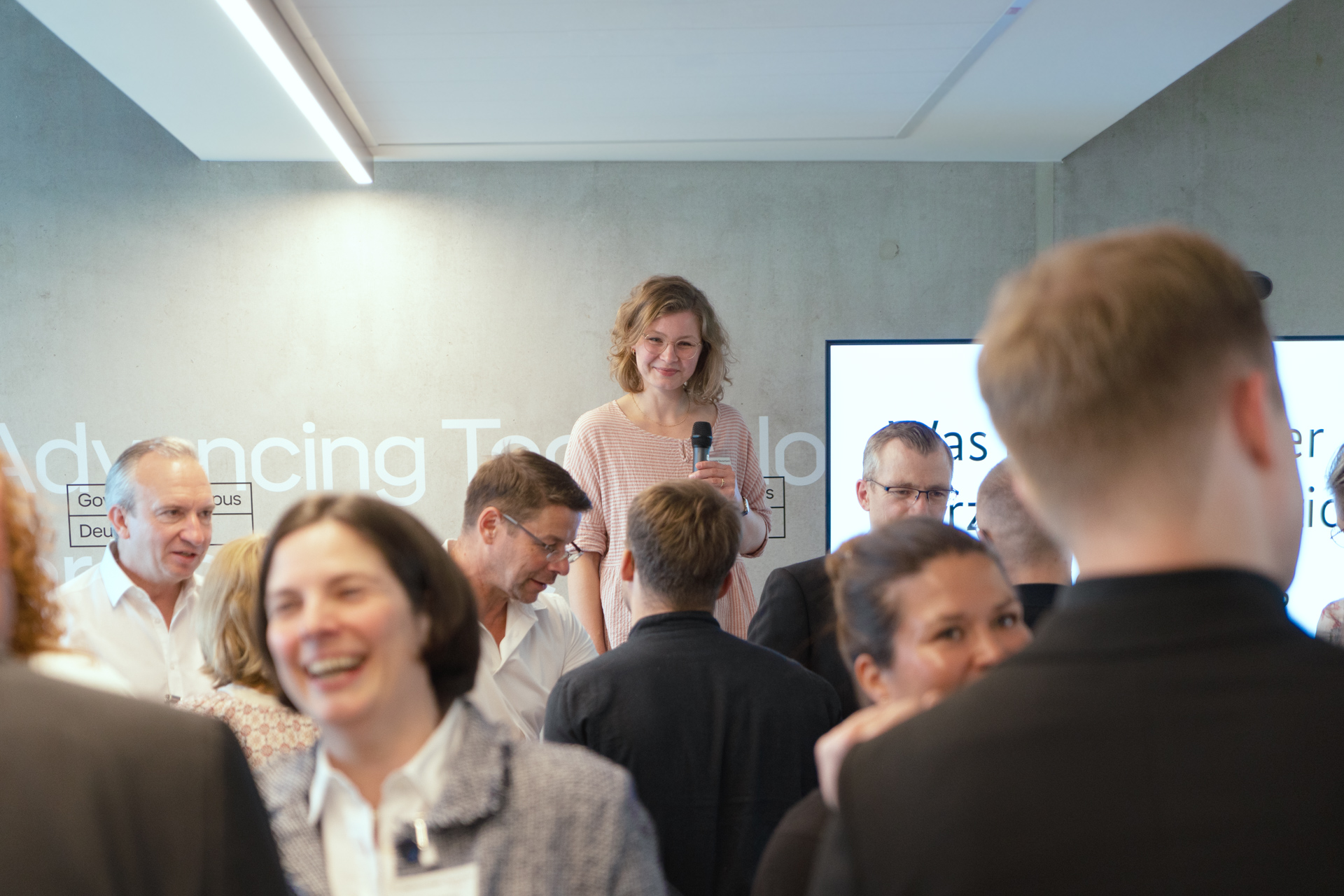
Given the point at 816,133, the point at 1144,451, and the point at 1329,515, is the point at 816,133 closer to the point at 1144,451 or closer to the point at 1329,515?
the point at 1329,515

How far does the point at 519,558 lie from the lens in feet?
8.63

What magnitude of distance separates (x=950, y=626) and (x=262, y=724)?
4.01 feet

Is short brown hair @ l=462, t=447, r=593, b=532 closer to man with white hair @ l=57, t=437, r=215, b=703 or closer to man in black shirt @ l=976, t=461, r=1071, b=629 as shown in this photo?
man with white hair @ l=57, t=437, r=215, b=703

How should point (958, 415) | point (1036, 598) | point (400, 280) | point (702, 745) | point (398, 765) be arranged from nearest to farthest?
point (398, 765), point (702, 745), point (1036, 598), point (958, 415), point (400, 280)

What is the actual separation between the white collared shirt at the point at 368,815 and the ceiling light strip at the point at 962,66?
2704 millimetres

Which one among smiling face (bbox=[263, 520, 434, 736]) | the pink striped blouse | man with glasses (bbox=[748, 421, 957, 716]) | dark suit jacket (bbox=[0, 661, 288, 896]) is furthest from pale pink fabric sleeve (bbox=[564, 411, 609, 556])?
dark suit jacket (bbox=[0, 661, 288, 896])

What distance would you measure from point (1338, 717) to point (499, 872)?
93cm

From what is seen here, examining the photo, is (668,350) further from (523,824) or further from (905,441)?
(523,824)

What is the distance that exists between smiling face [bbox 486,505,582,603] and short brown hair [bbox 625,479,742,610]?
402mm

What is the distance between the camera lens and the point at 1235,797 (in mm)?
678

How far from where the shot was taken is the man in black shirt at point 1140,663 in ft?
2.23

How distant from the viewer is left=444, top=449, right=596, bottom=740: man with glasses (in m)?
2.62

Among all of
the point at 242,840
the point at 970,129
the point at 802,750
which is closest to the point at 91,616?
the point at 802,750

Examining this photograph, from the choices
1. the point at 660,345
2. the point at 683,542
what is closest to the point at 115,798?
the point at 683,542
